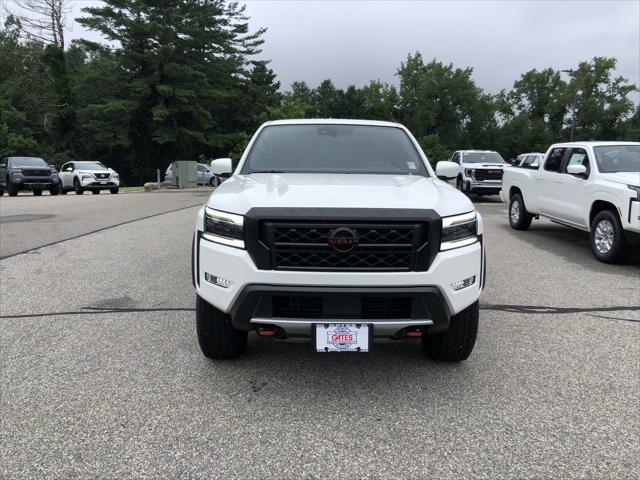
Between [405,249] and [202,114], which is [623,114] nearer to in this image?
[202,114]

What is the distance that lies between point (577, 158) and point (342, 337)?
23.7 ft

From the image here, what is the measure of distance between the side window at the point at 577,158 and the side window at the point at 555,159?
0.75 ft

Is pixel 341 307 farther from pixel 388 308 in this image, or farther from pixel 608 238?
pixel 608 238

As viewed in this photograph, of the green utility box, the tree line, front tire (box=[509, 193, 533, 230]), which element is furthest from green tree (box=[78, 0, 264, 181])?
front tire (box=[509, 193, 533, 230])

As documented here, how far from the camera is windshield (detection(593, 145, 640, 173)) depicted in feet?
26.3

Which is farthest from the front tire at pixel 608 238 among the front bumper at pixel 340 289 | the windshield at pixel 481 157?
the windshield at pixel 481 157

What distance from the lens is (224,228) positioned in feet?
10.8

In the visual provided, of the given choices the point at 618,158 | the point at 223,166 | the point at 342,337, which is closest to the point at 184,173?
the point at 618,158

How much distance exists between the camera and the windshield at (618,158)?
8.01 m

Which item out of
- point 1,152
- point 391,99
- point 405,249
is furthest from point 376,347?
point 391,99

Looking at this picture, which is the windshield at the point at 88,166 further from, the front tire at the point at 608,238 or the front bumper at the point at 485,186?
the front tire at the point at 608,238

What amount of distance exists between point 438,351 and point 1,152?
49262 mm

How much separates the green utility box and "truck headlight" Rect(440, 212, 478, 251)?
2889cm

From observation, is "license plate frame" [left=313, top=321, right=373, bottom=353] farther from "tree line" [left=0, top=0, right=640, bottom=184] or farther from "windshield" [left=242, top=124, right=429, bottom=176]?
"tree line" [left=0, top=0, right=640, bottom=184]
